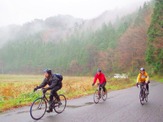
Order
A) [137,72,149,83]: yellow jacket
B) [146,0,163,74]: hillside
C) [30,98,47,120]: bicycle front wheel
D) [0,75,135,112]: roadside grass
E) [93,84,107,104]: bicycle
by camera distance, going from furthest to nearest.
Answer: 1. [146,0,163,74]: hillside
2. [0,75,135,112]: roadside grass
3. [93,84,107,104]: bicycle
4. [137,72,149,83]: yellow jacket
5. [30,98,47,120]: bicycle front wheel

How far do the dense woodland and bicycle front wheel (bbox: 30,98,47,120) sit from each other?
34.5m

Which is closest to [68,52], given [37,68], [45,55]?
[37,68]

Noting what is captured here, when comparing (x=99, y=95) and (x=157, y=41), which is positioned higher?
(x=157, y=41)

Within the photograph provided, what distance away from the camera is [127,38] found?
224ft

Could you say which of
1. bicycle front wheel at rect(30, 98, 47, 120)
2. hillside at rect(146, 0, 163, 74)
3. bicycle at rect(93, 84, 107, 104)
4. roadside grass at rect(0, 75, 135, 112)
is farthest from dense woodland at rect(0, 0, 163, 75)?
bicycle front wheel at rect(30, 98, 47, 120)

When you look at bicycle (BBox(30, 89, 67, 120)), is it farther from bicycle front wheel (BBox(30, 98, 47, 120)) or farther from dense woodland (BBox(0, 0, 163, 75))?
dense woodland (BBox(0, 0, 163, 75))

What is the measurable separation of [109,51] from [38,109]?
79268 mm

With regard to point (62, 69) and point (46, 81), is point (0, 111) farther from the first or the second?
point (62, 69)

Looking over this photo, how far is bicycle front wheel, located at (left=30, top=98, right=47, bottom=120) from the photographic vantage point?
1092 centimetres

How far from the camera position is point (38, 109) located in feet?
37.0

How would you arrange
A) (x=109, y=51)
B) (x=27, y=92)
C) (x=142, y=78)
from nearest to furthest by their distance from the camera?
1. (x=142, y=78)
2. (x=27, y=92)
3. (x=109, y=51)

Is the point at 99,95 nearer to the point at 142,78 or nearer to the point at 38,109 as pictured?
the point at 142,78

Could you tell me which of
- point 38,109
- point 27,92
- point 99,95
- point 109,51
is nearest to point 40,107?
point 38,109

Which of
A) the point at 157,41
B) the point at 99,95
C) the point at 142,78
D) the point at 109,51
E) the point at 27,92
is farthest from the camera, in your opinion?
the point at 109,51
